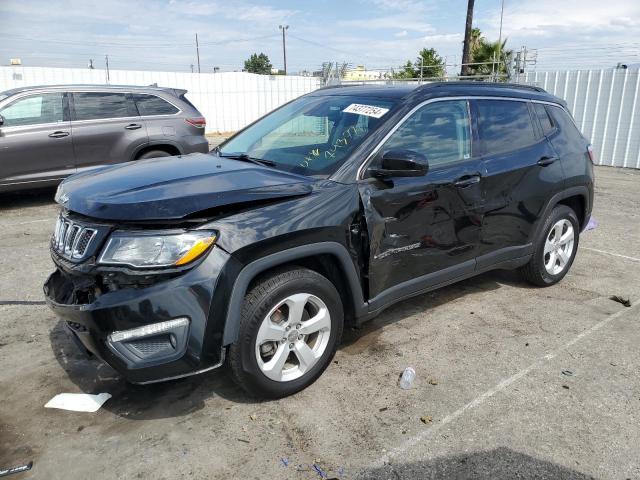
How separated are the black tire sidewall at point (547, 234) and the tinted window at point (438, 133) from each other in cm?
126

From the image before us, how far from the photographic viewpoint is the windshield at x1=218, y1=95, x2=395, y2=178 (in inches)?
132

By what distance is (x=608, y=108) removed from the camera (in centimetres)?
1254

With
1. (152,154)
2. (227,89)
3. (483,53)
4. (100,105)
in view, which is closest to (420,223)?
(152,154)

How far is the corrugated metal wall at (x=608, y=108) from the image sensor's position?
1213 centimetres

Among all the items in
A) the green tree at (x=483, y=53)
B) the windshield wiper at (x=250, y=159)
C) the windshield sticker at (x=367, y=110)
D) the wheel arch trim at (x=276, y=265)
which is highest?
the green tree at (x=483, y=53)

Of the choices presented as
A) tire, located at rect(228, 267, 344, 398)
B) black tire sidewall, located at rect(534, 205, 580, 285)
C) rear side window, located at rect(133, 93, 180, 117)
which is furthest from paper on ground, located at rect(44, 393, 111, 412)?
rear side window, located at rect(133, 93, 180, 117)

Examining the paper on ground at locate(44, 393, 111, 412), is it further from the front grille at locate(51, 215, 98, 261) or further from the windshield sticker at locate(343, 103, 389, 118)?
the windshield sticker at locate(343, 103, 389, 118)

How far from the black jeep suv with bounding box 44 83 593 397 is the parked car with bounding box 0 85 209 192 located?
185 inches

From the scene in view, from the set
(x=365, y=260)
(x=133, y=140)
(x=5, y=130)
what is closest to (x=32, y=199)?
(x=5, y=130)

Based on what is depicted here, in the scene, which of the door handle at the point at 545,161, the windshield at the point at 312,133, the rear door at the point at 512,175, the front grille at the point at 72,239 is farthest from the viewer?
the door handle at the point at 545,161

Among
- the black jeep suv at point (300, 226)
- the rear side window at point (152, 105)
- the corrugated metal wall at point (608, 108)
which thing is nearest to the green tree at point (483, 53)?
the corrugated metal wall at point (608, 108)

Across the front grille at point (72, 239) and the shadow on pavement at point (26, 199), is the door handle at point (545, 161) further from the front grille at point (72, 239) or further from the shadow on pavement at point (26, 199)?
the shadow on pavement at point (26, 199)

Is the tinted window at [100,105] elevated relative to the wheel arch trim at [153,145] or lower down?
elevated

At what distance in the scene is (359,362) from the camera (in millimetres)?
3500
